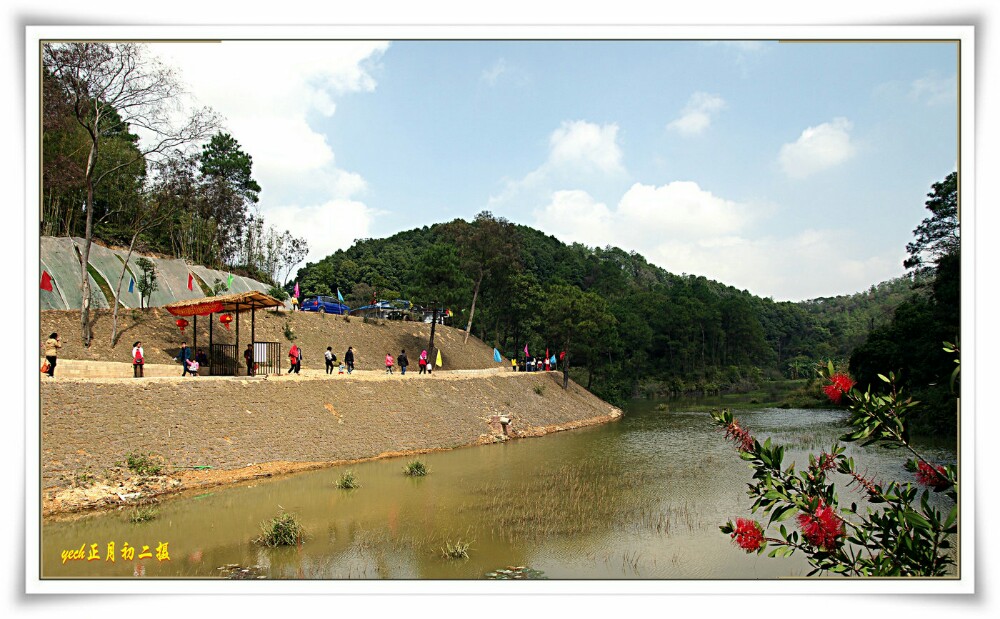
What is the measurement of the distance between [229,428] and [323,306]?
24064mm

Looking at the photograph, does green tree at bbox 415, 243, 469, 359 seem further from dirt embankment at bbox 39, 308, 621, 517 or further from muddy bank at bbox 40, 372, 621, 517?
muddy bank at bbox 40, 372, 621, 517

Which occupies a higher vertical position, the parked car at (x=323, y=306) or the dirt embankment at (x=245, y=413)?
the parked car at (x=323, y=306)

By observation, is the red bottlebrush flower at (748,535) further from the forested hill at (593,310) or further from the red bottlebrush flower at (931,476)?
the forested hill at (593,310)

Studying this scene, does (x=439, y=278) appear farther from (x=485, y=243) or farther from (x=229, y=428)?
(x=229, y=428)

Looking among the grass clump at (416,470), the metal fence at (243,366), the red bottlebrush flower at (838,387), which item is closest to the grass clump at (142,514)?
the grass clump at (416,470)

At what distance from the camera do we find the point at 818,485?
496cm

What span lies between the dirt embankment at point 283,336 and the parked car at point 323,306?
3.14 metres

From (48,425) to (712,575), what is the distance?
15.2 metres

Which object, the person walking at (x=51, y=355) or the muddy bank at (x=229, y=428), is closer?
the muddy bank at (x=229, y=428)

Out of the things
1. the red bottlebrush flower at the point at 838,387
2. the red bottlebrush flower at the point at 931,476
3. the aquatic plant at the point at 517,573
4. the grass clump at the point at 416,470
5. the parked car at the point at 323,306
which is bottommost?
the grass clump at the point at 416,470

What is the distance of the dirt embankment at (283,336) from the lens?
74.0ft

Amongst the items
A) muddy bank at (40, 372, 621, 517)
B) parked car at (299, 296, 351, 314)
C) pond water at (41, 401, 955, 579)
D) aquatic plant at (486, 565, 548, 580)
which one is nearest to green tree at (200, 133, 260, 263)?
parked car at (299, 296, 351, 314)

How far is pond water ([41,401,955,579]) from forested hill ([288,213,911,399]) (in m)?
22.0
